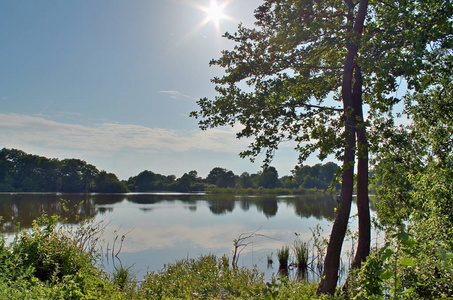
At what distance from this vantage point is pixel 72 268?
6.11m

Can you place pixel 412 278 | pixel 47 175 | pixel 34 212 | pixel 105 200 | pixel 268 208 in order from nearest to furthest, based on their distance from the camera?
pixel 412 278 → pixel 34 212 → pixel 268 208 → pixel 105 200 → pixel 47 175

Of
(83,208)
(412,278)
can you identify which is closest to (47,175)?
(83,208)

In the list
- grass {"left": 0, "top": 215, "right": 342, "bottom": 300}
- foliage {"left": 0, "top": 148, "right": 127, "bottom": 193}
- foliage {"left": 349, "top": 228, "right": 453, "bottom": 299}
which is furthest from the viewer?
foliage {"left": 0, "top": 148, "right": 127, "bottom": 193}

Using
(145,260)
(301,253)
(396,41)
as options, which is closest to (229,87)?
(396,41)

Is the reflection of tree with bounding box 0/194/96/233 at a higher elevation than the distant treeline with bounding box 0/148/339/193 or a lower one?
lower

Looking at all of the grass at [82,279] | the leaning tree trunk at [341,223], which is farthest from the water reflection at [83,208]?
the leaning tree trunk at [341,223]

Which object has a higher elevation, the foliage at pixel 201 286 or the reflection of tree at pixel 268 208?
the foliage at pixel 201 286

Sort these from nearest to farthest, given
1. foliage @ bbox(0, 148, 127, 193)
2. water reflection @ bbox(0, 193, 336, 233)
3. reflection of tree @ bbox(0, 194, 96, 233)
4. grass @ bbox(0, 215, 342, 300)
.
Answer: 1. grass @ bbox(0, 215, 342, 300)
2. reflection of tree @ bbox(0, 194, 96, 233)
3. water reflection @ bbox(0, 193, 336, 233)
4. foliage @ bbox(0, 148, 127, 193)

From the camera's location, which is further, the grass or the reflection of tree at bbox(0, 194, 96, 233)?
the reflection of tree at bbox(0, 194, 96, 233)

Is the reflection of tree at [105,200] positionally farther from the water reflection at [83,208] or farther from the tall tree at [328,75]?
the tall tree at [328,75]

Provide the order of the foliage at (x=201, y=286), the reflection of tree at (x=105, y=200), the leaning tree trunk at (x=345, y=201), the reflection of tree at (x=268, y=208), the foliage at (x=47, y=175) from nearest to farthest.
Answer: the leaning tree trunk at (x=345, y=201) → the foliage at (x=201, y=286) → the reflection of tree at (x=268, y=208) → the reflection of tree at (x=105, y=200) → the foliage at (x=47, y=175)

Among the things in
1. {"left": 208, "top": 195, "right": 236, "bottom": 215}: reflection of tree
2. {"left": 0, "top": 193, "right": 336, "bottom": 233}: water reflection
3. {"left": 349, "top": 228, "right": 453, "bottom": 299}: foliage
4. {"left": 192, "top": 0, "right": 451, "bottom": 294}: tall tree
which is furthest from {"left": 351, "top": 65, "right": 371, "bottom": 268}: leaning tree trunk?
{"left": 208, "top": 195, "right": 236, "bottom": 215}: reflection of tree

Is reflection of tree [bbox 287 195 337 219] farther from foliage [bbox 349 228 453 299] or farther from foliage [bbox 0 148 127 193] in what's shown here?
foliage [bbox 0 148 127 193]

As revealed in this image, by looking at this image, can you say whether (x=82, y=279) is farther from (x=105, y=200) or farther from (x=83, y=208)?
(x=105, y=200)
